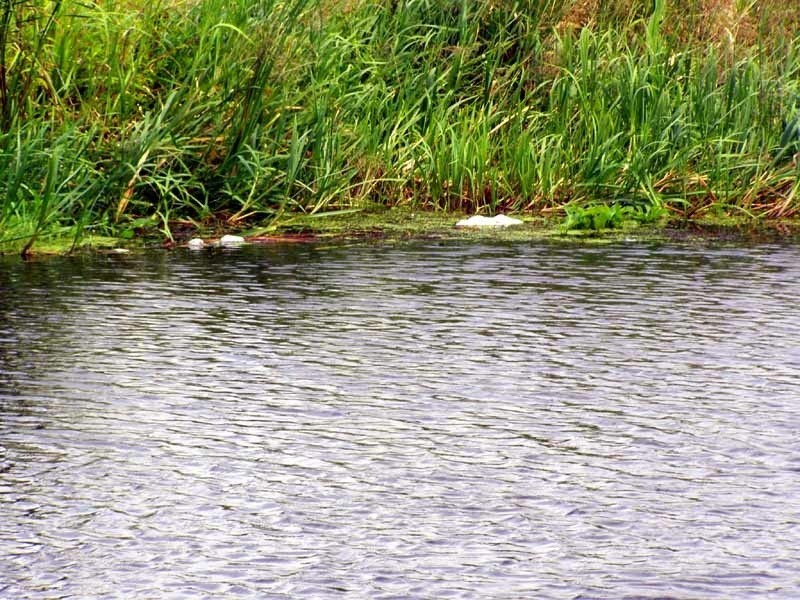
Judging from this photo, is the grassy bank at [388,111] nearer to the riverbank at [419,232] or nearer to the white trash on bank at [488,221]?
the riverbank at [419,232]

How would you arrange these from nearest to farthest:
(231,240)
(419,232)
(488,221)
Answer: (231,240)
(419,232)
(488,221)

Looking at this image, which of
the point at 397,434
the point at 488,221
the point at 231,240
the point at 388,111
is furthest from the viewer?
the point at 388,111

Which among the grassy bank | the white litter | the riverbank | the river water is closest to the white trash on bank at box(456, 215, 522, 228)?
the riverbank

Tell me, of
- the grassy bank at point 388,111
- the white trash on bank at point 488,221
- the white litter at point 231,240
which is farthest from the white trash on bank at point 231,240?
the white trash on bank at point 488,221

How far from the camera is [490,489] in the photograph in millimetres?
4691

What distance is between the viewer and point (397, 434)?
5.33m

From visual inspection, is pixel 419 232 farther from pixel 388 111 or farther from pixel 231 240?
pixel 388 111

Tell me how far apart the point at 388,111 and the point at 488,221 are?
131 cm

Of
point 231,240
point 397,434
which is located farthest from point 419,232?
point 397,434

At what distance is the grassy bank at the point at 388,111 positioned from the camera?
1027 centimetres

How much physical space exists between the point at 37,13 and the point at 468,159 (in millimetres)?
2970

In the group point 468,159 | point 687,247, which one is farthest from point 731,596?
point 468,159

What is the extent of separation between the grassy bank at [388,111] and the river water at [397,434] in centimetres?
158

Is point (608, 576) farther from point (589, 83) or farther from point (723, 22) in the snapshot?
point (723, 22)
